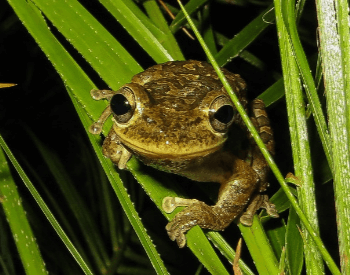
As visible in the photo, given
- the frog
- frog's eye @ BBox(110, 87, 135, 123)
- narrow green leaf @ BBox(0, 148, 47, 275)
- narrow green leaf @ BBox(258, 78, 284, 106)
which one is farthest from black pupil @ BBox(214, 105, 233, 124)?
narrow green leaf @ BBox(0, 148, 47, 275)

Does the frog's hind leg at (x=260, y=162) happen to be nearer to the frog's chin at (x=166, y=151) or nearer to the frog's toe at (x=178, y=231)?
the frog's toe at (x=178, y=231)

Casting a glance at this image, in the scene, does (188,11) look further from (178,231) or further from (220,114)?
(178,231)

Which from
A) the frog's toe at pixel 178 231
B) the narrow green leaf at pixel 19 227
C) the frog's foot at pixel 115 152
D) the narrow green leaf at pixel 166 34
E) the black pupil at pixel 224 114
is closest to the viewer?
the narrow green leaf at pixel 19 227

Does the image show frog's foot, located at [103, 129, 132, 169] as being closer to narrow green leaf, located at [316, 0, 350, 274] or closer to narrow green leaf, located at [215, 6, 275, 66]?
narrow green leaf, located at [215, 6, 275, 66]

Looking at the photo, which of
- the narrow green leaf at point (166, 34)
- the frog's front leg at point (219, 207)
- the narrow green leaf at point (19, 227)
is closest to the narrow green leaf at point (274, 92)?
the frog's front leg at point (219, 207)

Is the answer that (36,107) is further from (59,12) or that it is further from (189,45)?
(59,12)

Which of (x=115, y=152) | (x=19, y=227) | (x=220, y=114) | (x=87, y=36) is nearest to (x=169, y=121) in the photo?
(x=220, y=114)

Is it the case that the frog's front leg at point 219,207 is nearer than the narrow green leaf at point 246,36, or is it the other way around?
the frog's front leg at point 219,207

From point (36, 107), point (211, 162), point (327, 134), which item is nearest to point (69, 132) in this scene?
point (36, 107)
